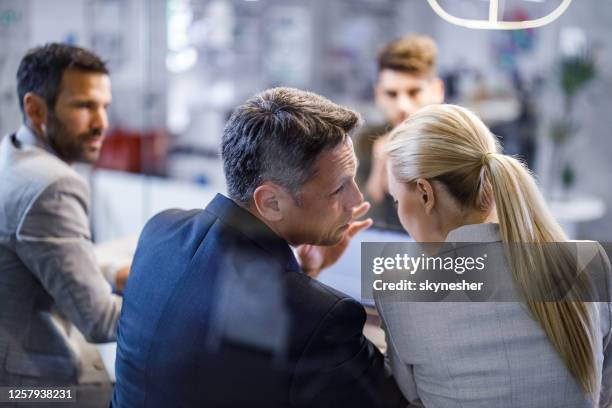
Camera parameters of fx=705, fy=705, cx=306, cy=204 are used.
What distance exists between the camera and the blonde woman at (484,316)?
40.6 inches

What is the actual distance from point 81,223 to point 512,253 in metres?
0.86

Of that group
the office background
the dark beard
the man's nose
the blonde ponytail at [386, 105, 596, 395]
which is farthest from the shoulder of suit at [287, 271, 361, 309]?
the man's nose

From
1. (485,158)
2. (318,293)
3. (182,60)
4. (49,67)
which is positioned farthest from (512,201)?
(182,60)

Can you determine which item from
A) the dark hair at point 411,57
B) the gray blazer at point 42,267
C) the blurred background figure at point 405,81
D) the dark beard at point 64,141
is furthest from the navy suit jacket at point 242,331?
the dark hair at point 411,57

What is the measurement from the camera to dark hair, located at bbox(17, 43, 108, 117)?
1496 mm

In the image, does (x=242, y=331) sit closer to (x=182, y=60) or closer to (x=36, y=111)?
(x=36, y=111)

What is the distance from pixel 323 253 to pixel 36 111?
69 centimetres

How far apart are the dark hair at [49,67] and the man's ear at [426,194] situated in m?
0.82

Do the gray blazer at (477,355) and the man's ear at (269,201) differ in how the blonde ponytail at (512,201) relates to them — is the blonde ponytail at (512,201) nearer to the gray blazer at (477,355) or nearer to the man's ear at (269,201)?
the gray blazer at (477,355)

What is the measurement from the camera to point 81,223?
1446 mm

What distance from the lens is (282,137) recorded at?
1.07 metres

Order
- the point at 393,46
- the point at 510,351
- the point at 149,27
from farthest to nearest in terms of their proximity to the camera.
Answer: the point at 149,27 < the point at 393,46 < the point at 510,351

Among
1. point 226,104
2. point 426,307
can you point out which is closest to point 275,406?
point 426,307

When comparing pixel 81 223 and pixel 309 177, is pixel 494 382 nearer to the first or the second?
pixel 309 177
